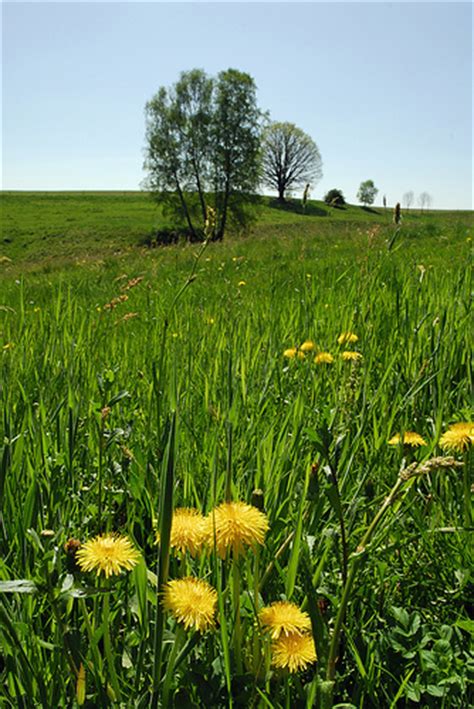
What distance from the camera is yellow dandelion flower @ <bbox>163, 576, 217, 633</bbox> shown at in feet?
2.13

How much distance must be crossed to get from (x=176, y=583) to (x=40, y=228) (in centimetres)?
4200

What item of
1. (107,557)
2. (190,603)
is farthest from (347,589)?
(107,557)

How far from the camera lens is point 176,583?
686 mm

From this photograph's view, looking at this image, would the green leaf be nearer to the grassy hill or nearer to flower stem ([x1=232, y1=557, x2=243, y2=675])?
flower stem ([x1=232, y1=557, x2=243, y2=675])

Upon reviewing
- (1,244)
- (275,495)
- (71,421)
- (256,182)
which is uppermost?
(256,182)

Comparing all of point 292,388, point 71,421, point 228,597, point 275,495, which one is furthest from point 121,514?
point 292,388

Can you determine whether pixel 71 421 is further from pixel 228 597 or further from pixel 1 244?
pixel 1 244

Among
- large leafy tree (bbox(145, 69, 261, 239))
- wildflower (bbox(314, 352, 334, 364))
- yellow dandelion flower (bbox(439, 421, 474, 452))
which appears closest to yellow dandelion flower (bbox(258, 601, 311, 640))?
yellow dandelion flower (bbox(439, 421, 474, 452))

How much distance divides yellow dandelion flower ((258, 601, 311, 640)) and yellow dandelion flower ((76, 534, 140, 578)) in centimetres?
20

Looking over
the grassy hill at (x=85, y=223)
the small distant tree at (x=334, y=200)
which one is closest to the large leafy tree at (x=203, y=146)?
the grassy hill at (x=85, y=223)

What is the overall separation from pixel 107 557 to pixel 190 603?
0.12 meters

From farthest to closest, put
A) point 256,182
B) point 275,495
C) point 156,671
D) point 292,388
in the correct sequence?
point 256,182 < point 292,388 < point 275,495 < point 156,671

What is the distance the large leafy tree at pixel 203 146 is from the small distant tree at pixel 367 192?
44.9m

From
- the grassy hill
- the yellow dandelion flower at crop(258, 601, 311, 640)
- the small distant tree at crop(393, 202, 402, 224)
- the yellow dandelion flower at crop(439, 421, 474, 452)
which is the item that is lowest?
the yellow dandelion flower at crop(258, 601, 311, 640)
